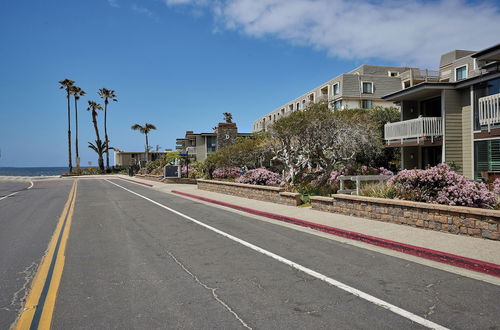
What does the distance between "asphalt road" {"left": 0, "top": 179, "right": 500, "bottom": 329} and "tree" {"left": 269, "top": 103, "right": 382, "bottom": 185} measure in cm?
1044

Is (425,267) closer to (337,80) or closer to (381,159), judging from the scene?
(381,159)

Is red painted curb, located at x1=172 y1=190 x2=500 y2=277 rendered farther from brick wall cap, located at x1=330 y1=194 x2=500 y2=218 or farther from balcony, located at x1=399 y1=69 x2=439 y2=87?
balcony, located at x1=399 y1=69 x2=439 y2=87

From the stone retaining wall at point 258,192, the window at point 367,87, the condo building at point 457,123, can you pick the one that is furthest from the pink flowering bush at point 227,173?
the window at point 367,87

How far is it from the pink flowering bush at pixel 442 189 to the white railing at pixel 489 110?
273 inches

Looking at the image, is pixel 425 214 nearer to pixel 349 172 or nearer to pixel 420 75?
pixel 349 172

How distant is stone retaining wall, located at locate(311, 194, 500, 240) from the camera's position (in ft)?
24.5

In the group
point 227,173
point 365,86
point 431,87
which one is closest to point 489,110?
point 431,87

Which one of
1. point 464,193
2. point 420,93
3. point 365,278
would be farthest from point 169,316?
point 420,93

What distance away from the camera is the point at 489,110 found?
15.3 metres

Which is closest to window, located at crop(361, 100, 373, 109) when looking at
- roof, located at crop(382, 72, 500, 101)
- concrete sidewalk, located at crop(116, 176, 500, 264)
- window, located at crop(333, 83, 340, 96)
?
window, located at crop(333, 83, 340, 96)

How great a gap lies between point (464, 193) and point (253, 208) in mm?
7370

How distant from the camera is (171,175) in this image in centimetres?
3678

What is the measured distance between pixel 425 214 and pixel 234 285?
232 inches

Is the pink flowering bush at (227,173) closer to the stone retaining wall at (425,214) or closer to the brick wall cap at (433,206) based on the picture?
the stone retaining wall at (425,214)
